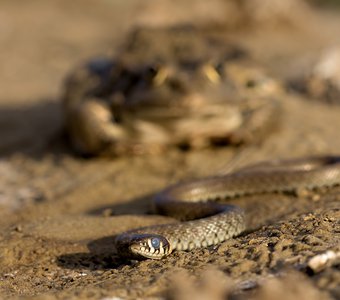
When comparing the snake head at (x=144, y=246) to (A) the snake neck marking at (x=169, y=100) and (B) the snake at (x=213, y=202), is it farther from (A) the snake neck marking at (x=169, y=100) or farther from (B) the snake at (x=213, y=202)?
(A) the snake neck marking at (x=169, y=100)

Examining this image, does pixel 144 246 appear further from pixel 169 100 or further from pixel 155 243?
pixel 169 100

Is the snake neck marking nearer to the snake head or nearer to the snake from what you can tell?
the snake

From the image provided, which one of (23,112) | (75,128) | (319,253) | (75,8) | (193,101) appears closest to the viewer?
(319,253)

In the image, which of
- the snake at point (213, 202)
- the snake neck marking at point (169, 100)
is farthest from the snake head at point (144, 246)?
the snake neck marking at point (169, 100)

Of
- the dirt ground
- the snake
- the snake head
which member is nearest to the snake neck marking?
the dirt ground

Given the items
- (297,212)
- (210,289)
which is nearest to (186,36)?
(297,212)

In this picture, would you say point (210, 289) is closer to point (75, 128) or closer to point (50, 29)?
point (75, 128)
